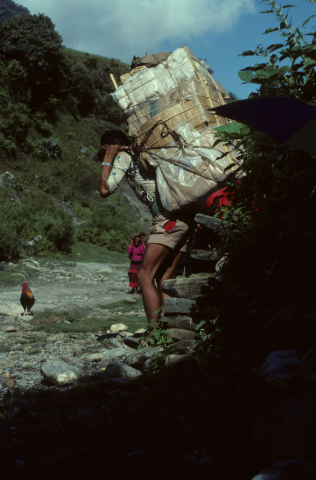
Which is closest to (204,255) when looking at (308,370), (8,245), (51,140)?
(308,370)

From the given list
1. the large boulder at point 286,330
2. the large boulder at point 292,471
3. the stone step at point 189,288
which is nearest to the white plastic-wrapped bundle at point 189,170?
the stone step at point 189,288

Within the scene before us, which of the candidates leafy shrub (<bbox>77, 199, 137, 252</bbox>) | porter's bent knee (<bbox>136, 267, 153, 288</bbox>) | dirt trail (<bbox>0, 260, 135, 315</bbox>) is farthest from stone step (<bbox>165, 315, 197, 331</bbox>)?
leafy shrub (<bbox>77, 199, 137, 252</bbox>)

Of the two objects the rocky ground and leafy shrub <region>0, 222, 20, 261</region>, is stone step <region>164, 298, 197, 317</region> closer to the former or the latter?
the rocky ground

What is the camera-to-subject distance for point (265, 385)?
1.85m

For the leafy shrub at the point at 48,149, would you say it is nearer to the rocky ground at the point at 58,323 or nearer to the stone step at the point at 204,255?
the rocky ground at the point at 58,323

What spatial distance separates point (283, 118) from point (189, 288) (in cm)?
220

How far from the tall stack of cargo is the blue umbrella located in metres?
1.47

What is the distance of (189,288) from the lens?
3.96m

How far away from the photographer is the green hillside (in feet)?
66.6

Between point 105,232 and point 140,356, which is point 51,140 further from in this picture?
point 140,356

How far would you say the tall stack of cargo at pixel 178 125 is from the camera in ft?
12.1

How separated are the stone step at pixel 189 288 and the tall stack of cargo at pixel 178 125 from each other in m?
0.64

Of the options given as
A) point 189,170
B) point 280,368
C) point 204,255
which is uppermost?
point 189,170

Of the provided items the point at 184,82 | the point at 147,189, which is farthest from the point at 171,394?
the point at 184,82
